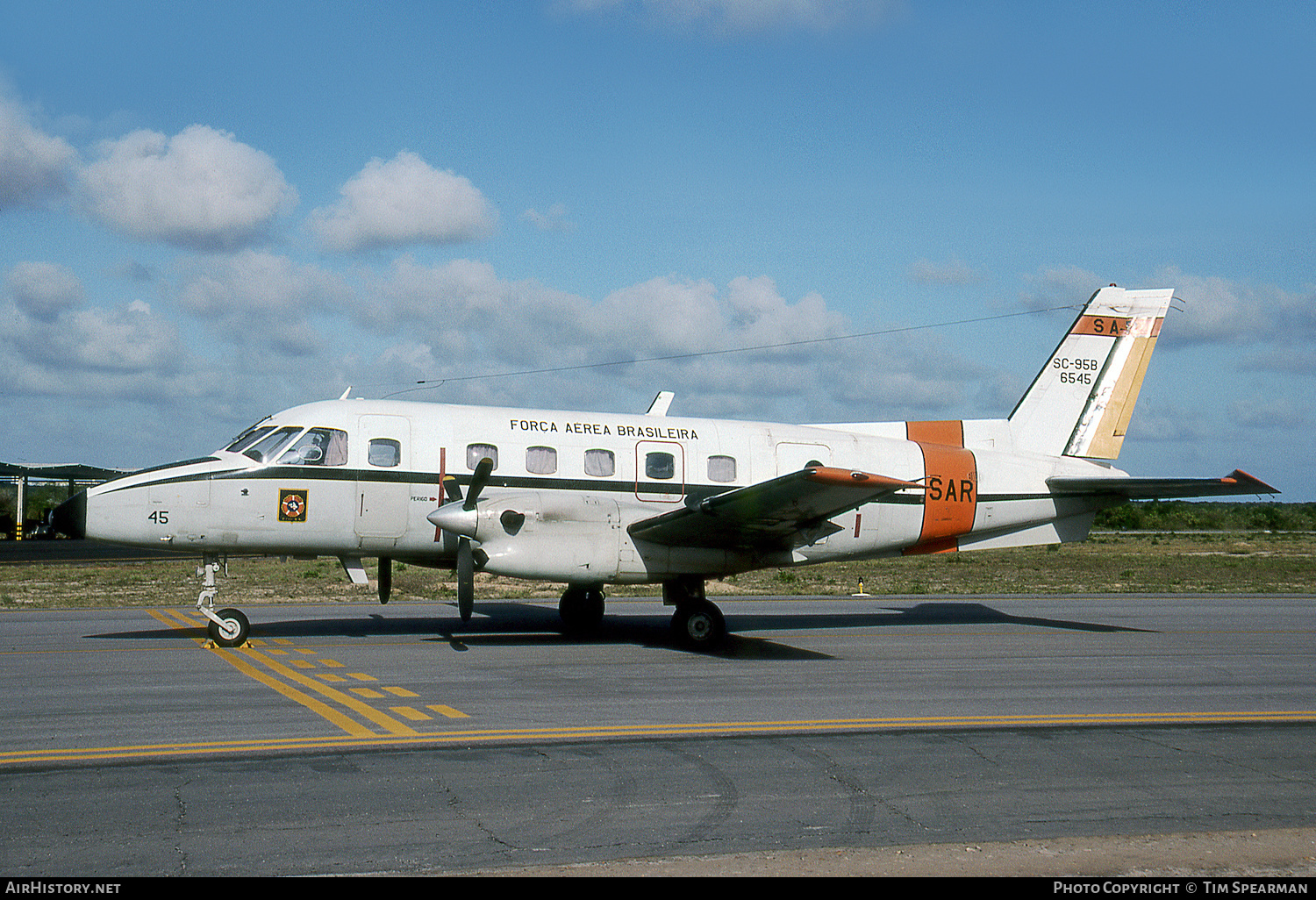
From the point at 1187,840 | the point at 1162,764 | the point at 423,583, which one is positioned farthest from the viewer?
the point at 423,583

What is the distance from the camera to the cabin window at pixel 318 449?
15.7m

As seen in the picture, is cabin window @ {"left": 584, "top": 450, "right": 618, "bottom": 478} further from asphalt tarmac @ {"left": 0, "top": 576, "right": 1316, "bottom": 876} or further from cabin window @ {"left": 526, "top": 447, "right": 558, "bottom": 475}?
asphalt tarmac @ {"left": 0, "top": 576, "right": 1316, "bottom": 876}

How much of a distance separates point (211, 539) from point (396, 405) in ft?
11.0

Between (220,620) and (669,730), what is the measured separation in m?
8.15

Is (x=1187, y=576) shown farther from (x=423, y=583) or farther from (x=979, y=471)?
(x=423, y=583)

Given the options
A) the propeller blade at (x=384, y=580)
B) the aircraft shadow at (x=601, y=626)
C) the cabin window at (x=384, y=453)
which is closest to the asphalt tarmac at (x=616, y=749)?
the aircraft shadow at (x=601, y=626)

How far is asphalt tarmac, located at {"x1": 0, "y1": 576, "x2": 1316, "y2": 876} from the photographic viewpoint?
6.45 meters

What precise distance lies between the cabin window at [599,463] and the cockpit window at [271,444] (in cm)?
440

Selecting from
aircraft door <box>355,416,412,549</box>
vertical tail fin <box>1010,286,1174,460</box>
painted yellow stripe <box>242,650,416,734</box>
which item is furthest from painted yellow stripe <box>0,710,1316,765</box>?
vertical tail fin <box>1010,286,1174,460</box>

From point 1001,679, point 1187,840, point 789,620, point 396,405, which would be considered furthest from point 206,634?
point 1187,840

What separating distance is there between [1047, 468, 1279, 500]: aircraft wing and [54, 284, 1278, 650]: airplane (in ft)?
0.12

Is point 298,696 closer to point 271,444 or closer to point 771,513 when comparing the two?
point 271,444

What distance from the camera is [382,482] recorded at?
15.9 metres

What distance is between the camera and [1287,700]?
12.1 metres
